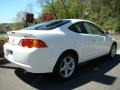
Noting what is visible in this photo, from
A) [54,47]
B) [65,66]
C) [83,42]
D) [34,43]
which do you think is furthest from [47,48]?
[83,42]

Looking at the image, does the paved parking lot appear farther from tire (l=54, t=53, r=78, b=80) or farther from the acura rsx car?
the acura rsx car

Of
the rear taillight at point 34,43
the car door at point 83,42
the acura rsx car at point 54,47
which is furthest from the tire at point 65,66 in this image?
the rear taillight at point 34,43

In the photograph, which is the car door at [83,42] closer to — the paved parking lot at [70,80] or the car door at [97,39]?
the car door at [97,39]

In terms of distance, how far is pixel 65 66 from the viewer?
577 centimetres

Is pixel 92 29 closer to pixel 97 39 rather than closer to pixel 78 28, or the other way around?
pixel 97 39

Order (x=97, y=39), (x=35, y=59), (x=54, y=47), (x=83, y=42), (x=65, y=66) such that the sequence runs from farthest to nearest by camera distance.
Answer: (x=97, y=39) → (x=83, y=42) → (x=65, y=66) → (x=54, y=47) → (x=35, y=59)

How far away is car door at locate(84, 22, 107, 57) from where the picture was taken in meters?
6.81

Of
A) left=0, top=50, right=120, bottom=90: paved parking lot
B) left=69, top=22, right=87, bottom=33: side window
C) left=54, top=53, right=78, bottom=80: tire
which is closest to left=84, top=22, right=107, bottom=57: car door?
left=69, top=22, right=87, bottom=33: side window

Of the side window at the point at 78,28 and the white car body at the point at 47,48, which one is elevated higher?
the side window at the point at 78,28

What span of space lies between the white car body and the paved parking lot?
1.35ft

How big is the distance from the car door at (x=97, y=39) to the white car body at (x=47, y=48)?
217 mm

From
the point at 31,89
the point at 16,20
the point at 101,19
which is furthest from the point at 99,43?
the point at 16,20

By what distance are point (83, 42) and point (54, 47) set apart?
1.21 m

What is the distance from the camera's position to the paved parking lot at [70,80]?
530 cm
